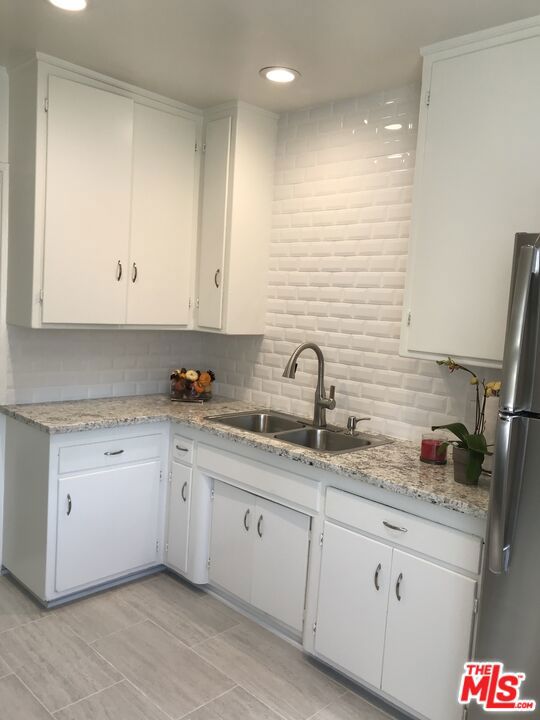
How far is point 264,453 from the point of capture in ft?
8.63

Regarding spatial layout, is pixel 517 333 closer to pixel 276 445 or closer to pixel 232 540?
pixel 276 445

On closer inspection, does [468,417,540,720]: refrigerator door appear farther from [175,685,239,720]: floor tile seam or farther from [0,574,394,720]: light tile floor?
[175,685,239,720]: floor tile seam

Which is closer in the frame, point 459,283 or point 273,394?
point 459,283

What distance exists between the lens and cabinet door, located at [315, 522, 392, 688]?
2193 mm

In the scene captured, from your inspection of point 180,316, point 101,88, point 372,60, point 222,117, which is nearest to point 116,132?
point 101,88

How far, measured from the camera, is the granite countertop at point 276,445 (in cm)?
205

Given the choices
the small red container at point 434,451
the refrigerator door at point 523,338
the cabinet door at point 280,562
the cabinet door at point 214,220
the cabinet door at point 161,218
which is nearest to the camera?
the refrigerator door at point 523,338

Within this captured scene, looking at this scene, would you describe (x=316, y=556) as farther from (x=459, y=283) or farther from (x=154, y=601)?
(x=459, y=283)

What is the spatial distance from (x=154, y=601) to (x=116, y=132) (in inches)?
90.7

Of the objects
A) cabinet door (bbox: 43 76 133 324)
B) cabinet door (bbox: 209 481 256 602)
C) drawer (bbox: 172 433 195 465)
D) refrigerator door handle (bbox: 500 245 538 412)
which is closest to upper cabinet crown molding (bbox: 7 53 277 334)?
cabinet door (bbox: 43 76 133 324)

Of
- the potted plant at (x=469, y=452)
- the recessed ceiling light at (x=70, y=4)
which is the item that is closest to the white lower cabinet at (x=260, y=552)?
the potted plant at (x=469, y=452)

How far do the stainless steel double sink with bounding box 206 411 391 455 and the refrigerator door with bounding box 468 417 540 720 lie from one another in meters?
0.87

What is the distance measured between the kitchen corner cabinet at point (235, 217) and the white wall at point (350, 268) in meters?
0.09

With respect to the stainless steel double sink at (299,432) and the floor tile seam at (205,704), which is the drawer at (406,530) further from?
the floor tile seam at (205,704)
